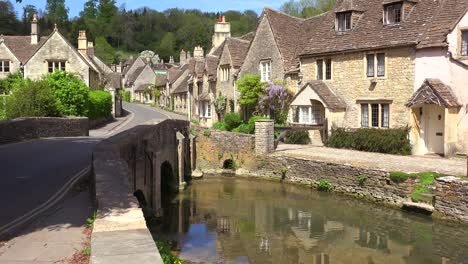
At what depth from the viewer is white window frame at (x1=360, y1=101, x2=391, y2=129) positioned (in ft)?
90.5

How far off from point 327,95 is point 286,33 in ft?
25.0

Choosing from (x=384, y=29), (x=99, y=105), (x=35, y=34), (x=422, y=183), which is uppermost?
(x=35, y=34)

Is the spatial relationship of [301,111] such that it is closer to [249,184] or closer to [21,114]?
[249,184]

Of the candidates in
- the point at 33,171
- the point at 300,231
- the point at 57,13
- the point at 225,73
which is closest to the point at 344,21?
the point at 225,73

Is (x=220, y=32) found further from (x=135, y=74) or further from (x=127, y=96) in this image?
(x=127, y=96)

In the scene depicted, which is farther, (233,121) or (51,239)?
(233,121)

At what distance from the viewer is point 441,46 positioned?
80.0 feet

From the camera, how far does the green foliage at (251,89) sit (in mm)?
35031

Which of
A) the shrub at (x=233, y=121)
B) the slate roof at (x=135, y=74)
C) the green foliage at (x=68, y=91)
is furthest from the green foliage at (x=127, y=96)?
the shrub at (x=233, y=121)

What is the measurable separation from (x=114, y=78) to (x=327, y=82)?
3972 centimetres

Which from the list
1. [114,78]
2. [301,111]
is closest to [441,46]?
[301,111]

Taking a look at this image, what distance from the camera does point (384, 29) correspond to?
27.9 meters

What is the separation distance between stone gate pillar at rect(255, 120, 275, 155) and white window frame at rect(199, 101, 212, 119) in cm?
1750

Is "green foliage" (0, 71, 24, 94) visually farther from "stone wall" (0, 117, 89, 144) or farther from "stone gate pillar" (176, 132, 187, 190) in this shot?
"stone gate pillar" (176, 132, 187, 190)
